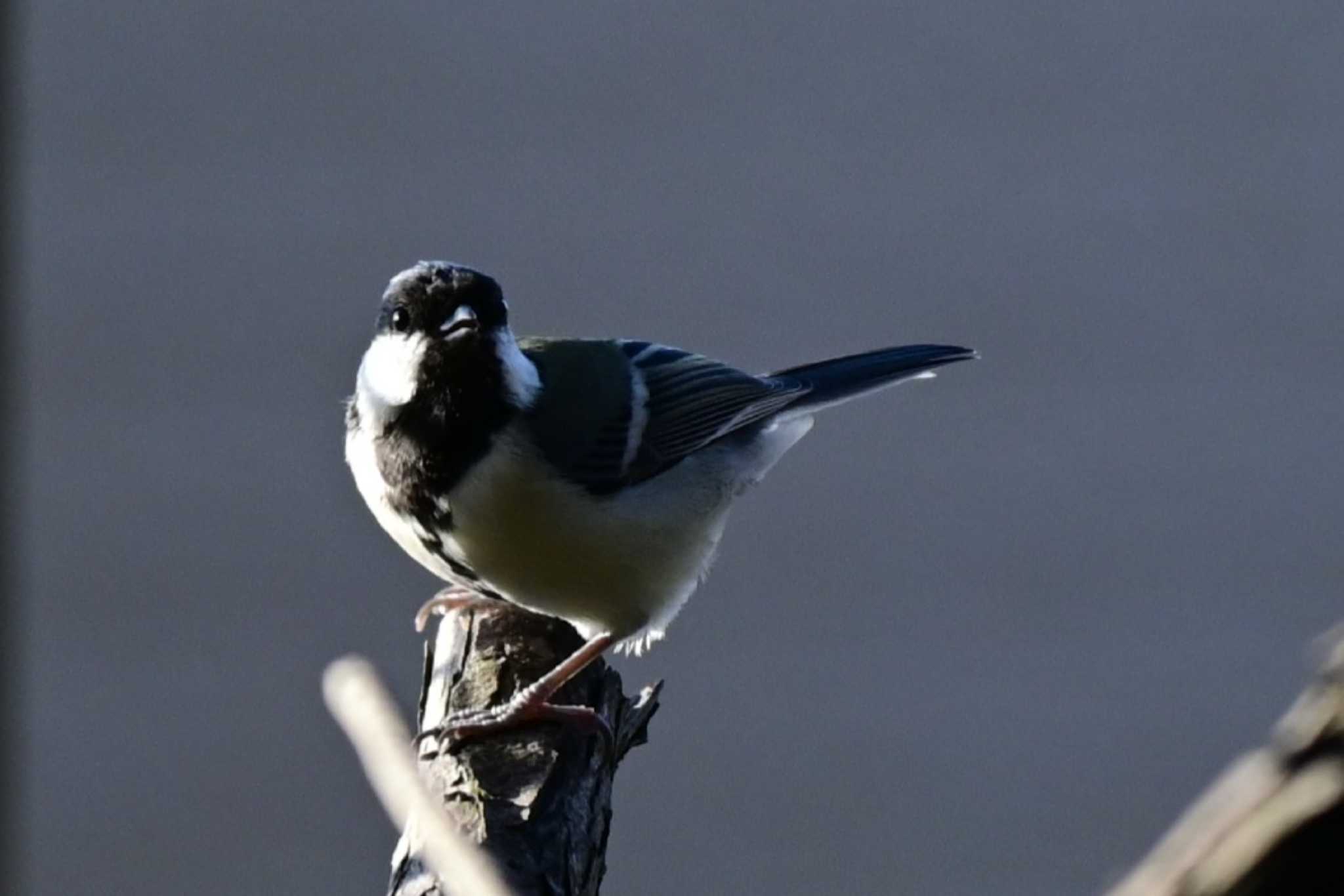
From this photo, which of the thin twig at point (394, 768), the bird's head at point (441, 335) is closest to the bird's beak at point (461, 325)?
the bird's head at point (441, 335)

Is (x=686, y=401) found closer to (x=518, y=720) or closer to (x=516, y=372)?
(x=516, y=372)

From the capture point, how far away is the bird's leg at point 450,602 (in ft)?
8.09

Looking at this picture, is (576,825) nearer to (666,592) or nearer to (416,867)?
(416,867)

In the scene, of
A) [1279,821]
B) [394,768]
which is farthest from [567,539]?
[1279,821]

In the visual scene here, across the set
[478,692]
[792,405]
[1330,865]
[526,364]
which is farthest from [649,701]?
[1330,865]

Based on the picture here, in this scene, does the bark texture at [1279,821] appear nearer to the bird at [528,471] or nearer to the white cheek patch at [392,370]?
the bird at [528,471]

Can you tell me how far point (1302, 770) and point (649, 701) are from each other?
6.03ft

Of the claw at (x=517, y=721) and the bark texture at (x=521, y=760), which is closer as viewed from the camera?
the bark texture at (x=521, y=760)

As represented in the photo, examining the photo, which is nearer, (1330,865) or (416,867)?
(1330,865)

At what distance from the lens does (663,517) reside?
252cm

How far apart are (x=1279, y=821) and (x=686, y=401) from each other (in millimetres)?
2268

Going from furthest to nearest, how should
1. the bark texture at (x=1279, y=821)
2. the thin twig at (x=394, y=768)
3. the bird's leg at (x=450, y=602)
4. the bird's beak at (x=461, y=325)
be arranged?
the bird's leg at (x=450, y=602), the bird's beak at (x=461, y=325), the thin twig at (x=394, y=768), the bark texture at (x=1279, y=821)

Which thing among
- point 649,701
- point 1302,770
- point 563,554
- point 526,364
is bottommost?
point 649,701

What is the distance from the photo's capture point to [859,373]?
2.97 metres
